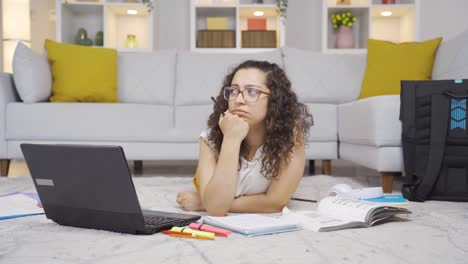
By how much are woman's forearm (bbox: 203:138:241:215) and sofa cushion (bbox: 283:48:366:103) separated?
194cm

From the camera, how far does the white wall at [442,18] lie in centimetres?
513

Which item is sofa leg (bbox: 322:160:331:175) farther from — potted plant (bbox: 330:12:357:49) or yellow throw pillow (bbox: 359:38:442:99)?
potted plant (bbox: 330:12:357:49)

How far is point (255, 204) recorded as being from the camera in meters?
1.67

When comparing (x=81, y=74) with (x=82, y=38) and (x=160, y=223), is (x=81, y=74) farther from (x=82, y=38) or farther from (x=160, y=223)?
(x=160, y=223)

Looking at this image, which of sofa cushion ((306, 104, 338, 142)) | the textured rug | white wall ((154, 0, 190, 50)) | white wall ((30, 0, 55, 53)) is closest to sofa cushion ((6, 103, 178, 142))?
sofa cushion ((306, 104, 338, 142))

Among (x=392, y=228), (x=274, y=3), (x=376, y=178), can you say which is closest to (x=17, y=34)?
(x=274, y=3)

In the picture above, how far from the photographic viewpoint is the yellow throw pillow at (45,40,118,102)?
3.28 meters

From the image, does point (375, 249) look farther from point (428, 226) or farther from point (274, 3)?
point (274, 3)

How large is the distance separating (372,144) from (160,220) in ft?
4.22

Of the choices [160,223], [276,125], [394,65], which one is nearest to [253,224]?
[160,223]

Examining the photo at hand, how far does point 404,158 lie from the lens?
2156 mm

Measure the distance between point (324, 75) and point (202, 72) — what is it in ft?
2.83

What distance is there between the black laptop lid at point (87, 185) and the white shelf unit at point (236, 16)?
12.0 ft

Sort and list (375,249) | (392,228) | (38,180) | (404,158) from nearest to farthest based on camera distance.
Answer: (375,249)
(38,180)
(392,228)
(404,158)
